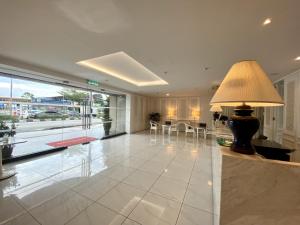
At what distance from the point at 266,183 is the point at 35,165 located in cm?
461

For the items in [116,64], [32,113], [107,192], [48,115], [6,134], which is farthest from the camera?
[48,115]

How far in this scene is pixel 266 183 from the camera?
3.26ft

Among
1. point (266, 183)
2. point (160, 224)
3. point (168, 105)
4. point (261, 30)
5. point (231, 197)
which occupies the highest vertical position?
point (261, 30)

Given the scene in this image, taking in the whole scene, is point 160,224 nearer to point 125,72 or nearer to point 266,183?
point 266,183

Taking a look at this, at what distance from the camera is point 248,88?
96cm

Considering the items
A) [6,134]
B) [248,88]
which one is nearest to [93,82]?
[6,134]

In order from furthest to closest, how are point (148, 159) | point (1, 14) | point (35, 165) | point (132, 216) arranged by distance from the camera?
point (148, 159)
point (35, 165)
point (132, 216)
point (1, 14)

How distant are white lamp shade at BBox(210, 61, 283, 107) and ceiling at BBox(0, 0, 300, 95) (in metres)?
1.01

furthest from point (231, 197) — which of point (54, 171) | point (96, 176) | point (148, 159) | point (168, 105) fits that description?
point (168, 105)

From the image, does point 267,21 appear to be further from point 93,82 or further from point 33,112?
point 33,112

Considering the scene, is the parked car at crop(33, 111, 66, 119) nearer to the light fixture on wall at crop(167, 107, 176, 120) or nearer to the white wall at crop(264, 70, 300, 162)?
the light fixture on wall at crop(167, 107, 176, 120)

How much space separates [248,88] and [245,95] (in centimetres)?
7

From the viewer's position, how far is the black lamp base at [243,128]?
106 cm

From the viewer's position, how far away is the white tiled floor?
1874mm
